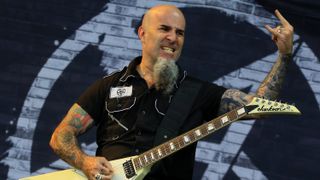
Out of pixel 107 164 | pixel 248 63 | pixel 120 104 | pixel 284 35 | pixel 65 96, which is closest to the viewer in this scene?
pixel 284 35

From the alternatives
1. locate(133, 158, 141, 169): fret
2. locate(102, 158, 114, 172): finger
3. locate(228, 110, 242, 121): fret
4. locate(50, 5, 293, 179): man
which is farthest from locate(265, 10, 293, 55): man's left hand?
locate(102, 158, 114, 172): finger

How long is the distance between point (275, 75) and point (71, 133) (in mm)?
1100

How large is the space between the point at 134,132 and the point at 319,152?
183cm

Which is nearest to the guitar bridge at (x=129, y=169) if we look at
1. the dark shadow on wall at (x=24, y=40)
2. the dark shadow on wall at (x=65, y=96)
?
the dark shadow on wall at (x=65, y=96)

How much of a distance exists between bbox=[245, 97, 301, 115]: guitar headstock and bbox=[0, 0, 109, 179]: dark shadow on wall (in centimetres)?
213

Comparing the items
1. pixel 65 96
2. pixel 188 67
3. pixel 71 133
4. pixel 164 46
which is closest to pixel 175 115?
pixel 164 46

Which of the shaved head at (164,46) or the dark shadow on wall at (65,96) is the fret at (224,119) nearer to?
the shaved head at (164,46)

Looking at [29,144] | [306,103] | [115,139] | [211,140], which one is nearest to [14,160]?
[29,144]

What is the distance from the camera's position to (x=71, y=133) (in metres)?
3.16

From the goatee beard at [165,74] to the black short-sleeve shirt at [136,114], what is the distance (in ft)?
0.13

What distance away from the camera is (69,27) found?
466 centimetres

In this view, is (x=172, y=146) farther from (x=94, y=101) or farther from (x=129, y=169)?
(x=94, y=101)

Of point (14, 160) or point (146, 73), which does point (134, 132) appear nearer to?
point (146, 73)

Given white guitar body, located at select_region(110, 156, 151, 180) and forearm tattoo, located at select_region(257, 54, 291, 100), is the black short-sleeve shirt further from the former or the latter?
forearm tattoo, located at select_region(257, 54, 291, 100)
